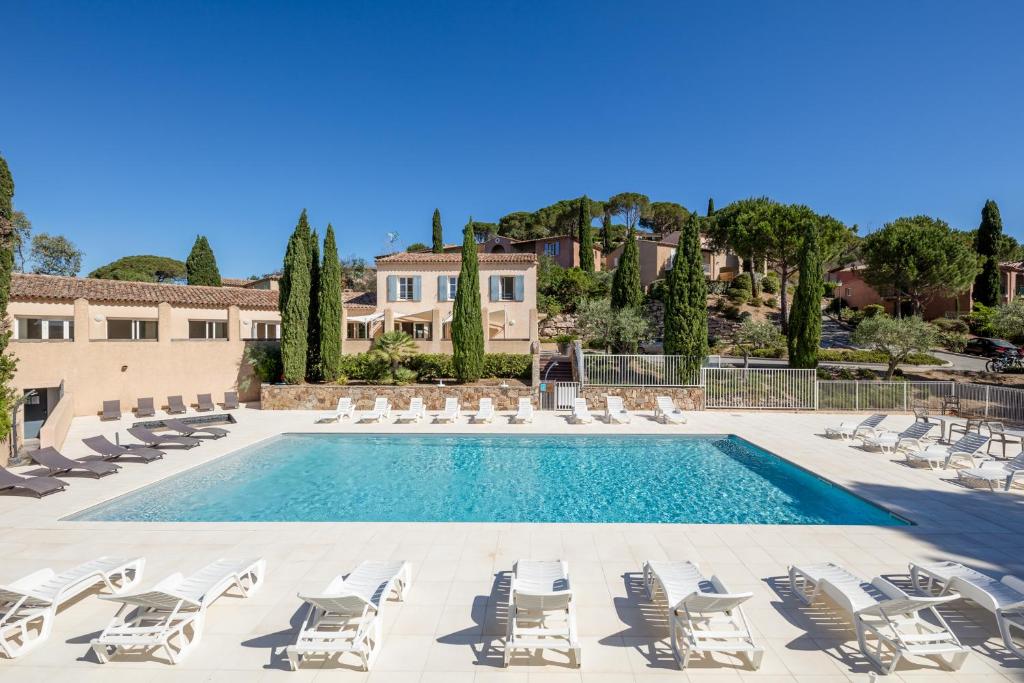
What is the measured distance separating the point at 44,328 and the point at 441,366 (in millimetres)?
16480

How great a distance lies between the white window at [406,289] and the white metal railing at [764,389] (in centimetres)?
1668

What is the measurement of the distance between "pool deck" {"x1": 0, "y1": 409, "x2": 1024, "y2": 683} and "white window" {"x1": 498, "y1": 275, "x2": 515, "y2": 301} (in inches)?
773

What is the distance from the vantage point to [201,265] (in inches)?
1758

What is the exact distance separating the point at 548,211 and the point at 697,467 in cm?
5215

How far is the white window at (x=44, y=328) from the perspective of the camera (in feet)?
64.0

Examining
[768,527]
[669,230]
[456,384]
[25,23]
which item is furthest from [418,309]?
[669,230]

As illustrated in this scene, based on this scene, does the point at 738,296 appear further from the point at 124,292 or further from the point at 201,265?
the point at 201,265

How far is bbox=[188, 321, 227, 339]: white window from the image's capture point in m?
23.8

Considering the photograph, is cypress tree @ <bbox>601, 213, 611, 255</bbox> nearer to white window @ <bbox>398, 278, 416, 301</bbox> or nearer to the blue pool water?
white window @ <bbox>398, 278, 416, 301</bbox>

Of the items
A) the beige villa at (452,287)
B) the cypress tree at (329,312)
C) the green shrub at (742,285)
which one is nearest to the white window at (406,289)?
the beige villa at (452,287)

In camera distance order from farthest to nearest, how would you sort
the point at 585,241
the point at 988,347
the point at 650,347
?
1. the point at 585,241
2. the point at 988,347
3. the point at 650,347

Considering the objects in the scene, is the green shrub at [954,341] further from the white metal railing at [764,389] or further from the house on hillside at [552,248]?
the house on hillside at [552,248]

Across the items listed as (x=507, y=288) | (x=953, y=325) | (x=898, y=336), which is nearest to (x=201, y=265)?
(x=507, y=288)

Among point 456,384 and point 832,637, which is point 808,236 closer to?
point 456,384
